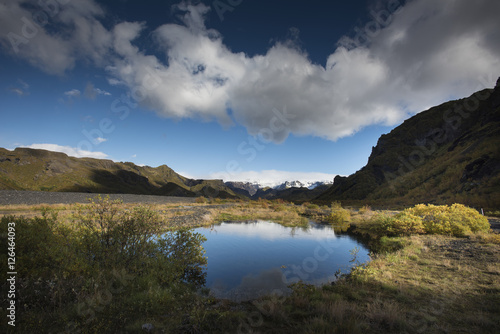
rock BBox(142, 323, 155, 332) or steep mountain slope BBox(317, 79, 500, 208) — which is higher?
steep mountain slope BBox(317, 79, 500, 208)

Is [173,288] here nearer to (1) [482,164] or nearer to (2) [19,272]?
(2) [19,272]

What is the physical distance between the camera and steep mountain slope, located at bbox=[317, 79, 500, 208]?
35.7 m

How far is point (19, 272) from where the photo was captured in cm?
637

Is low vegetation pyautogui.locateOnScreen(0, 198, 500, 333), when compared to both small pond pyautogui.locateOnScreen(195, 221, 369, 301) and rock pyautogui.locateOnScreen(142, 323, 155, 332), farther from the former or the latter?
small pond pyautogui.locateOnScreen(195, 221, 369, 301)

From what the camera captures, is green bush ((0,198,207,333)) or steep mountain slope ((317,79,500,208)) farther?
steep mountain slope ((317,79,500,208))

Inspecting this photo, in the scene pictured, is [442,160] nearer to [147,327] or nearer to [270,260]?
[270,260]

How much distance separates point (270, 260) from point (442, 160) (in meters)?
70.1

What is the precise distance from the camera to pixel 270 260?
15227mm

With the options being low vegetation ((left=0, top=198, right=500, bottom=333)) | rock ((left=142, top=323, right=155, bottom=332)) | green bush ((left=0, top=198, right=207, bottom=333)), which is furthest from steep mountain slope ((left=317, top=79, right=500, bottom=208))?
rock ((left=142, top=323, right=155, bottom=332))

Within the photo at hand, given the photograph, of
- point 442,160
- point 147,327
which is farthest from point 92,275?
point 442,160

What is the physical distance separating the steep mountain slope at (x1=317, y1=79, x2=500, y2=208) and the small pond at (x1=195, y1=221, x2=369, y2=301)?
29.7m

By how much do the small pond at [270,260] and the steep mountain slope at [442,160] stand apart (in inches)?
1169

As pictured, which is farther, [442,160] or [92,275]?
[442,160]

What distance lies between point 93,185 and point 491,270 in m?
187
